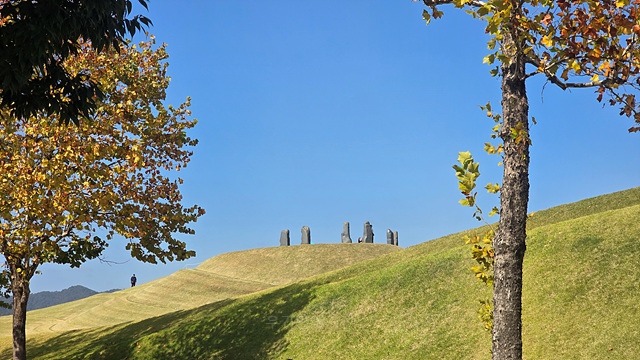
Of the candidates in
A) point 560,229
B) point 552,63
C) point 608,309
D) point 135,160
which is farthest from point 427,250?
point 552,63

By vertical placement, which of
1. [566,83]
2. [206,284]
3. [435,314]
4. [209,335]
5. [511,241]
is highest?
[566,83]

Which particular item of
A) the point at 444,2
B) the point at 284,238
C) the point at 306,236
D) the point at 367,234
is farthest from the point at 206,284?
the point at 444,2

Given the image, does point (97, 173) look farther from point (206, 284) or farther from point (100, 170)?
point (206, 284)

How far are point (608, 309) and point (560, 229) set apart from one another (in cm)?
675

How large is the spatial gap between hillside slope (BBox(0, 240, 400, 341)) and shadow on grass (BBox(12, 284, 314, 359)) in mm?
11084

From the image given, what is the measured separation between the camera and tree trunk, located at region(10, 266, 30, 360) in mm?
24375

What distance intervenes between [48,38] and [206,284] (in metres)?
41.6

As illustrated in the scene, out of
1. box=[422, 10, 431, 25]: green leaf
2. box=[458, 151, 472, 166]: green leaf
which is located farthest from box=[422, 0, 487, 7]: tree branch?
box=[458, 151, 472, 166]: green leaf

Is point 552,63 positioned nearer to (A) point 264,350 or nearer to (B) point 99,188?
(A) point 264,350

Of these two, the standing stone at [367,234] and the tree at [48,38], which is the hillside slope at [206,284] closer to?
the standing stone at [367,234]

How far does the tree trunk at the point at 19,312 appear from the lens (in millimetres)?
24375

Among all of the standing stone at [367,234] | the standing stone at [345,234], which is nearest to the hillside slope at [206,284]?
the standing stone at [345,234]

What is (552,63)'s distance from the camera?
339 inches

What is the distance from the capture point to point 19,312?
24.5 meters
